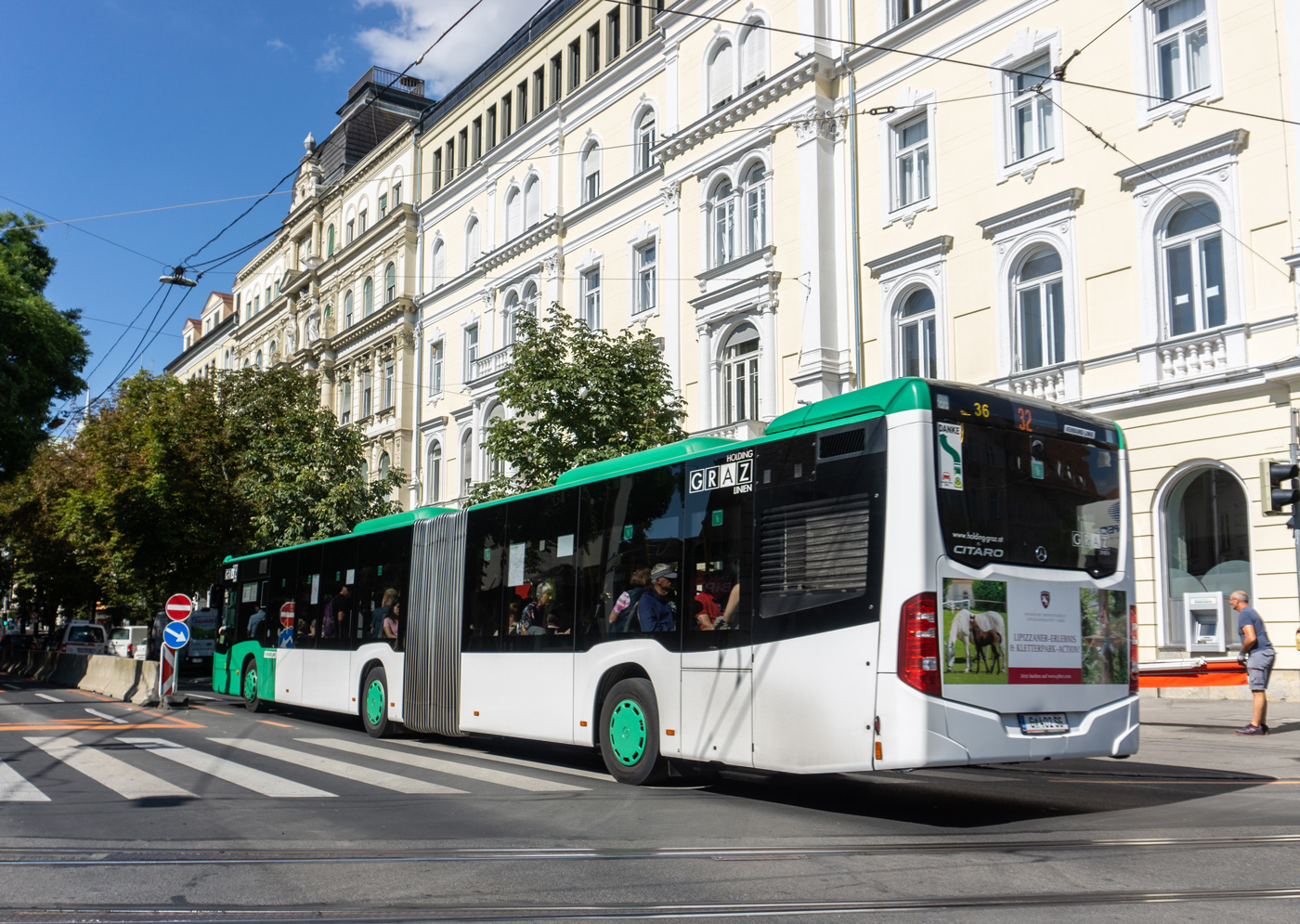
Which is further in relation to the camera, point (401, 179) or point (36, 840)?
point (401, 179)

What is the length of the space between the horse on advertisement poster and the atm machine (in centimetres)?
1122

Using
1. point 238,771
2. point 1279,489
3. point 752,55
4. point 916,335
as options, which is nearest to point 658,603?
point 238,771

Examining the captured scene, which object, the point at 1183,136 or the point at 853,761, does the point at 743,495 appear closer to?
the point at 853,761

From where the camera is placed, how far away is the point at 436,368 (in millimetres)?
42500

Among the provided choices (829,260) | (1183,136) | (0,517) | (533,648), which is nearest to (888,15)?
(829,260)

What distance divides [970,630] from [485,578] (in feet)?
22.6

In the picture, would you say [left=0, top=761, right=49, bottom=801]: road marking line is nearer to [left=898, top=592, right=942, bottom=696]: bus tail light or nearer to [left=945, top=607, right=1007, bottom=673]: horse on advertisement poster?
[left=898, top=592, right=942, bottom=696]: bus tail light

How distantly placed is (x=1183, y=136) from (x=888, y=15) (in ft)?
25.9

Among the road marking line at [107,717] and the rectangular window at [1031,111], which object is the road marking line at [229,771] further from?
the rectangular window at [1031,111]

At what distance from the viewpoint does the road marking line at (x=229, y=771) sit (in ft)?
32.8

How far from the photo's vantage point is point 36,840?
751cm

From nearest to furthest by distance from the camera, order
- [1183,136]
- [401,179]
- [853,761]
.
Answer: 1. [853,761]
2. [1183,136]
3. [401,179]

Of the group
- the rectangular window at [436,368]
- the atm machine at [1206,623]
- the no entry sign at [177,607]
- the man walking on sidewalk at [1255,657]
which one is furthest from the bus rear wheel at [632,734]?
the rectangular window at [436,368]

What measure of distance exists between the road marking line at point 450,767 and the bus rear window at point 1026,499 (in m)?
4.16
